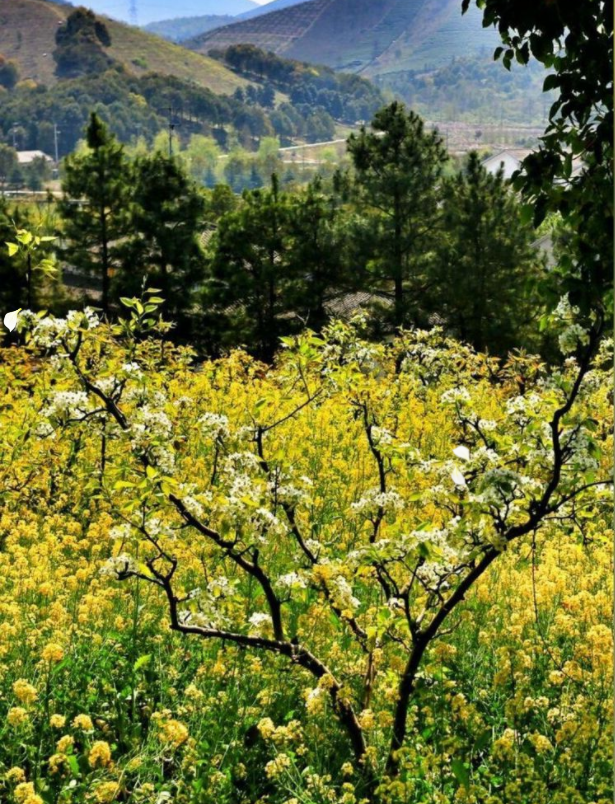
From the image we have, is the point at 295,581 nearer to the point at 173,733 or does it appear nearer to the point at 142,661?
the point at 173,733

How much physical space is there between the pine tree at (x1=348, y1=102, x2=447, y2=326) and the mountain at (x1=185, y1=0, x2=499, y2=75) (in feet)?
315

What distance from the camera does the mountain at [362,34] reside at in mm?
111125

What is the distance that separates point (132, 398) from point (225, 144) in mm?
95499

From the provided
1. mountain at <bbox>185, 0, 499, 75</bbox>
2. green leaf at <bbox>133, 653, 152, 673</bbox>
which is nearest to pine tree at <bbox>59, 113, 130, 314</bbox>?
green leaf at <bbox>133, 653, 152, 673</bbox>

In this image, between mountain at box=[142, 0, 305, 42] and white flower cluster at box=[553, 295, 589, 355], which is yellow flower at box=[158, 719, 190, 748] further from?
mountain at box=[142, 0, 305, 42]

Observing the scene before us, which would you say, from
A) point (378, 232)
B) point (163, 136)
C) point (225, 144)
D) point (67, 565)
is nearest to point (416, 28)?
point (225, 144)

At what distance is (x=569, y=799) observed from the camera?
1.69 meters

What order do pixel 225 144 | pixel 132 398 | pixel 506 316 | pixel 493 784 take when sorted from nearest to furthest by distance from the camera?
pixel 493 784
pixel 132 398
pixel 506 316
pixel 225 144

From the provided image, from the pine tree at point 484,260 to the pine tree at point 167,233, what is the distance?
11.3 ft

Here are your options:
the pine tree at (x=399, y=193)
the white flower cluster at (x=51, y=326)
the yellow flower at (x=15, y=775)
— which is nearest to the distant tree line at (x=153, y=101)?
the pine tree at (x=399, y=193)

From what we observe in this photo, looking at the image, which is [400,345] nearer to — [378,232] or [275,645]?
[275,645]

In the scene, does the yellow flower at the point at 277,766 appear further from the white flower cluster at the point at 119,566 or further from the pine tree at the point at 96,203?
the pine tree at the point at 96,203

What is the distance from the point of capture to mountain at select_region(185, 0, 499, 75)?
111 metres

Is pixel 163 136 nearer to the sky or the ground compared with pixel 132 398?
nearer to the sky
